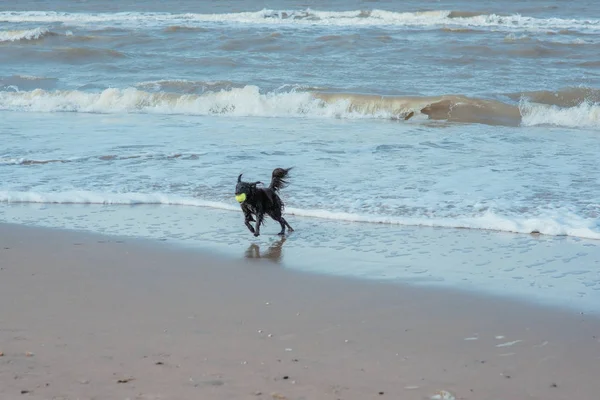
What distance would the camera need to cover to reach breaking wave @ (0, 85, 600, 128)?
13359mm

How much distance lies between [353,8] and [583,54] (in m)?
15.6

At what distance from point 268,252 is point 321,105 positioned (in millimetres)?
8330

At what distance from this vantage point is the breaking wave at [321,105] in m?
13.4

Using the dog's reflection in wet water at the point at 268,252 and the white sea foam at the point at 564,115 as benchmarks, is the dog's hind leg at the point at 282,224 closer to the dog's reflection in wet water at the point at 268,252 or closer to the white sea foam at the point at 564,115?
the dog's reflection in wet water at the point at 268,252

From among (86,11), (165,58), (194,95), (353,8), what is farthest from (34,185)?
(86,11)

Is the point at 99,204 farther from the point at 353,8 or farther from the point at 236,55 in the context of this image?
the point at 353,8

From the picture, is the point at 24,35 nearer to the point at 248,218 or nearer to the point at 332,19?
the point at 332,19

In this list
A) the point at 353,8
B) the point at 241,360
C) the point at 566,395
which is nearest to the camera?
the point at 566,395

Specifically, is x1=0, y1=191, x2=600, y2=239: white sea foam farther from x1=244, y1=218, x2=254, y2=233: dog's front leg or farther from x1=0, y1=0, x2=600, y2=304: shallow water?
x1=244, y1=218, x2=254, y2=233: dog's front leg

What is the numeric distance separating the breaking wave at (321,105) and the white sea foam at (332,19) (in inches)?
503

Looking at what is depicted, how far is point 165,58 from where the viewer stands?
21062mm

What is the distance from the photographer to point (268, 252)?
21.3 ft

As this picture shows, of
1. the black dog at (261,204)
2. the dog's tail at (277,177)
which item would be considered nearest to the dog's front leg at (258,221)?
the black dog at (261,204)

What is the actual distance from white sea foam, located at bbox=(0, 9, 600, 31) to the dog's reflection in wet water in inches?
830
